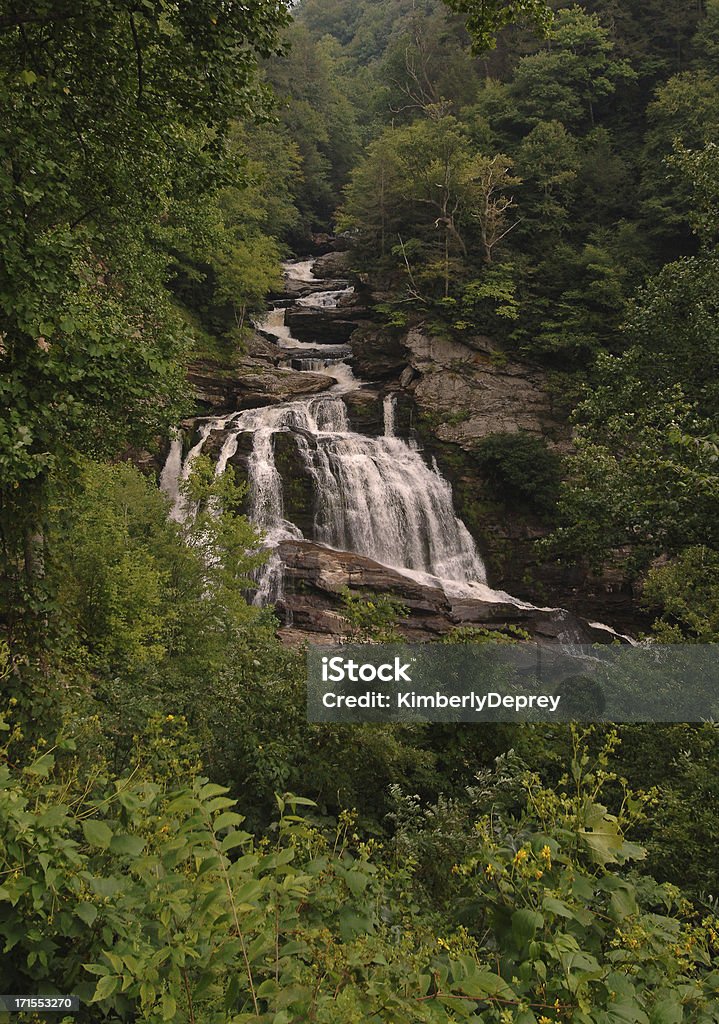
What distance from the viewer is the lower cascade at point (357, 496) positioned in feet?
57.4

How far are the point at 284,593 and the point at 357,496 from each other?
4.26m

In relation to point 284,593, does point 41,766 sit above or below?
above

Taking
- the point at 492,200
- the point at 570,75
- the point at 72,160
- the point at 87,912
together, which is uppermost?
the point at 570,75

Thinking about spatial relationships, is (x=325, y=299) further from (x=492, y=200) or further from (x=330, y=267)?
(x=492, y=200)

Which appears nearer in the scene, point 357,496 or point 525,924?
point 525,924

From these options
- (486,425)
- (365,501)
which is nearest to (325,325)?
(486,425)

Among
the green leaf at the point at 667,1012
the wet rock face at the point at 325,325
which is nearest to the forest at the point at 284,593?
the green leaf at the point at 667,1012

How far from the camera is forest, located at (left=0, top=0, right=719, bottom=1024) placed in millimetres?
1891

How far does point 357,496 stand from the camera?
18.0 m

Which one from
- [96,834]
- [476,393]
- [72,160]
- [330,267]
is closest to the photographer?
[96,834]

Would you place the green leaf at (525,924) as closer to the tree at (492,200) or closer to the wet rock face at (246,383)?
the wet rock face at (246,383)

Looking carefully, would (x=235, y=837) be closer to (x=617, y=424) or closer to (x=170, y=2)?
(x=170, y=2)

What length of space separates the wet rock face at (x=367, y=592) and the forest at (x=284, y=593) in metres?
0.11

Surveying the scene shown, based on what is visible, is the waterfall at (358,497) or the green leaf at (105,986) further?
Result: the waterfall at (358,497)
